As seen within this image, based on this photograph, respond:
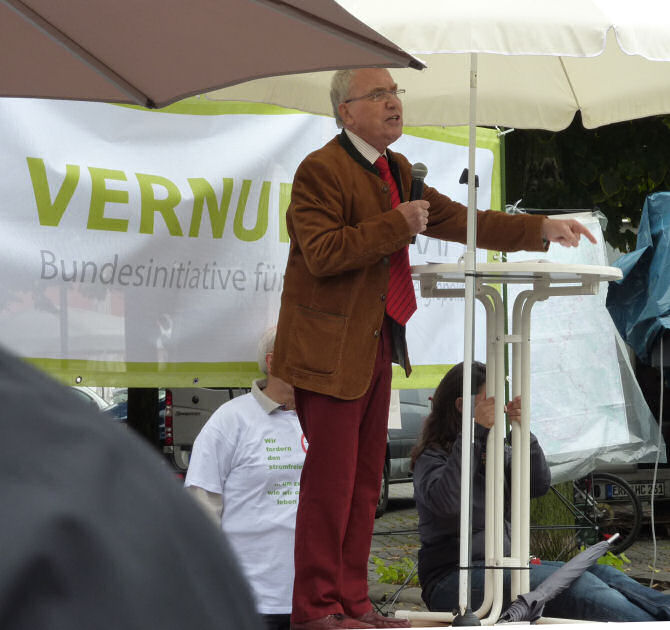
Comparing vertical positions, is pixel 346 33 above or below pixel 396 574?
above

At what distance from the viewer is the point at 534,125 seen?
532 centimetres

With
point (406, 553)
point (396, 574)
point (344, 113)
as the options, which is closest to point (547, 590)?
point (344, 113)

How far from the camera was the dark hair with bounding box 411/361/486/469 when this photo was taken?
4.55m

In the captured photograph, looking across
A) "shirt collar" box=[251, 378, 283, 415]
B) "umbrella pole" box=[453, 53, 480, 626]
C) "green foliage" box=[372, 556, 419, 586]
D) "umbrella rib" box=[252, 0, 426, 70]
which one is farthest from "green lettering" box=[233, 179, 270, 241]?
"green foliage" box=[372, 556, 419, 586]

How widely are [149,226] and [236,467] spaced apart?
4.07ft

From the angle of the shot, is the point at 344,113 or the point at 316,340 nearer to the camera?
the point at 316,340

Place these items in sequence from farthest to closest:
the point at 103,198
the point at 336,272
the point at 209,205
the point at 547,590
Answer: the point at 209,205 < the point at 103,198 < the point at 547,590 < the point at 336,272

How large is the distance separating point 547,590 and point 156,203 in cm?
227

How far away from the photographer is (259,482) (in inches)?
161

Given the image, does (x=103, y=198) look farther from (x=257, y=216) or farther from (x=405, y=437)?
(x=405, y=437)

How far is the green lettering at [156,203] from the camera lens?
15.9 ft

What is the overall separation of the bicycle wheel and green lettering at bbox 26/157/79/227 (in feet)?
17.4

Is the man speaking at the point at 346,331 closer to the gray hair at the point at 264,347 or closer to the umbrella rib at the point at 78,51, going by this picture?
the umbrella rib at the point at 78,51

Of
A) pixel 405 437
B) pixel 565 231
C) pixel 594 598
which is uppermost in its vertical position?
pixel 565 231
